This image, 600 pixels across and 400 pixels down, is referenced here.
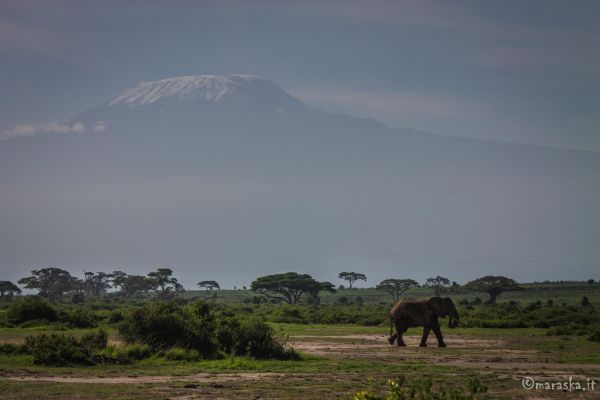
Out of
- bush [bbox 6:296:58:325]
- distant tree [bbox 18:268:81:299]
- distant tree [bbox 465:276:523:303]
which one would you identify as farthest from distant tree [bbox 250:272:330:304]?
bush [bbox 6:296:58:325]

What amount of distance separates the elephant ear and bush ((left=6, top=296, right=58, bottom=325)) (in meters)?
23.5

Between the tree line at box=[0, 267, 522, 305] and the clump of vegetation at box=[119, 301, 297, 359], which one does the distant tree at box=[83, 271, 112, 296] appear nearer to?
the tree line at box=[0, 267, 522, 305]

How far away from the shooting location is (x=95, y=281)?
15338 centimetres

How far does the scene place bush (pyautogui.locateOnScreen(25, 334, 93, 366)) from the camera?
26266mm

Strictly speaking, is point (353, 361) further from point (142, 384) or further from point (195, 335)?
point (142, 384)

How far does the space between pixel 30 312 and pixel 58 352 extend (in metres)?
23.7

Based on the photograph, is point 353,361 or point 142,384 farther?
point 353,361

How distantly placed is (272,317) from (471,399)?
49200 millimetres

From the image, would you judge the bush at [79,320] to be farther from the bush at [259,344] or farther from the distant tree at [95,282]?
the distant tree at [95,282]

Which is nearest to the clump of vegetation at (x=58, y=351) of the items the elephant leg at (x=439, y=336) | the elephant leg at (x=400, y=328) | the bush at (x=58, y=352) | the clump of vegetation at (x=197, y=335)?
the bush at (x=58, y=352)

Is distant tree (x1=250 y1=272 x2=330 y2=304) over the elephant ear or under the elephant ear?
over

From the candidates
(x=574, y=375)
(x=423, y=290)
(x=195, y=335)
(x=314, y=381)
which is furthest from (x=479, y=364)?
(x=423, y=290)

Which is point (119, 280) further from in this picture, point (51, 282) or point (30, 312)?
point (30, 312)

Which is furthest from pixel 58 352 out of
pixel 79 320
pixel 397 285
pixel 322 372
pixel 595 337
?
pixel 397 285
